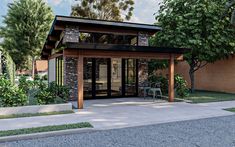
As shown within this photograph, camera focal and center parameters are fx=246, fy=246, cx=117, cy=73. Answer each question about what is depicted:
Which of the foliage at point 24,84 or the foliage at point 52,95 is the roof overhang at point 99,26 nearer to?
the foliage at point 24,84

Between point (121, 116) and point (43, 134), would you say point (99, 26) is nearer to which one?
point (121, 116)

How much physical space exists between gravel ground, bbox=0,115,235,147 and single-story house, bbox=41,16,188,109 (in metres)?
4.68

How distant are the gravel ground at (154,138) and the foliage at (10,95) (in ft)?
11.9

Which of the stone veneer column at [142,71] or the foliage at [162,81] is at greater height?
the stone veneer column at [142,71]

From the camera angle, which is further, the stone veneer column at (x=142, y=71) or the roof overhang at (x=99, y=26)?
the stone veneer column at (x=142, y=71)

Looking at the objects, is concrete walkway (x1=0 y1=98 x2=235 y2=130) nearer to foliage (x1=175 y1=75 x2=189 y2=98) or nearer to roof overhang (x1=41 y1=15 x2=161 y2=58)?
foliage (x1=175 y1=75 x2=189 y2=98)

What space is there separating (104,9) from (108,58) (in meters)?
15.3

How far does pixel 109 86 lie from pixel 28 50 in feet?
60.7

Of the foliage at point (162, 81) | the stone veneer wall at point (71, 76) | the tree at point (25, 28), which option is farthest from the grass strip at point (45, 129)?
the tree at point (25, 28)

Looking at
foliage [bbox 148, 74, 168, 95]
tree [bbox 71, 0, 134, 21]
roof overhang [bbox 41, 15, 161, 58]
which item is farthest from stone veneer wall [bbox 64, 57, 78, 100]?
tree [bbox 71, 0, 134, 21]

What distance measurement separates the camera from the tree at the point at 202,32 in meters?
14.9

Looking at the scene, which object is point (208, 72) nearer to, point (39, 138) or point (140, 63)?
point (140, 63)

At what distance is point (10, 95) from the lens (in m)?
9.07

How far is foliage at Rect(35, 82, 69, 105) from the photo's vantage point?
987 cm
